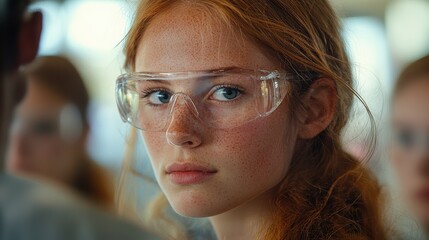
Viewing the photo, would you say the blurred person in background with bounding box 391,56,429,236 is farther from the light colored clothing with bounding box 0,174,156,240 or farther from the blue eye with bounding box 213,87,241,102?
the light colored clothing with bounding box 0,174,156,240

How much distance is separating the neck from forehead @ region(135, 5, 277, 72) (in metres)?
0.20

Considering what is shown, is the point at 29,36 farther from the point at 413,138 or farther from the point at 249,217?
the point at 413,138

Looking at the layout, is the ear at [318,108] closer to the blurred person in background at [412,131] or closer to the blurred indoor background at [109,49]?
the blurred indoor background at [109,49]

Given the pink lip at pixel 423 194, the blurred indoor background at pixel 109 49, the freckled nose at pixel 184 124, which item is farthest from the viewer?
the pink lip at pixel 423 194

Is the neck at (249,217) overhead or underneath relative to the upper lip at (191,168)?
underneath

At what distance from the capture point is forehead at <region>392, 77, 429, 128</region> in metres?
1.59

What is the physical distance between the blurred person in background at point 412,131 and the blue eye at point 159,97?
1.94 ft

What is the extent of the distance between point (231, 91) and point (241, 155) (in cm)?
9

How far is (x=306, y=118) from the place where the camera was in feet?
3.88

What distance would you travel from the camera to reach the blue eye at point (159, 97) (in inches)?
45.2

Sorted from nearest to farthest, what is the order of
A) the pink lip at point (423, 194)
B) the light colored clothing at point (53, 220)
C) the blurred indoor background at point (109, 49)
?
the light colored clothing at point (53, 220), the blurred indoor background at point (109, 49), the pink lip at point (423, 194)

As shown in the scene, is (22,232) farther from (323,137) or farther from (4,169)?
(323,137)

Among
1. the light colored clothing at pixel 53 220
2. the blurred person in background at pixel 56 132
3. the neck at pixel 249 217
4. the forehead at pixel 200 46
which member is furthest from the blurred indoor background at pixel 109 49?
the light colored clothing at pixel 53 220

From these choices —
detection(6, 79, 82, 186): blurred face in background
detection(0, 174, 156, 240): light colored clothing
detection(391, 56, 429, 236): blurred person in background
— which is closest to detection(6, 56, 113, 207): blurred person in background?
detection(6, 79, 82, 186): blurred face in background
